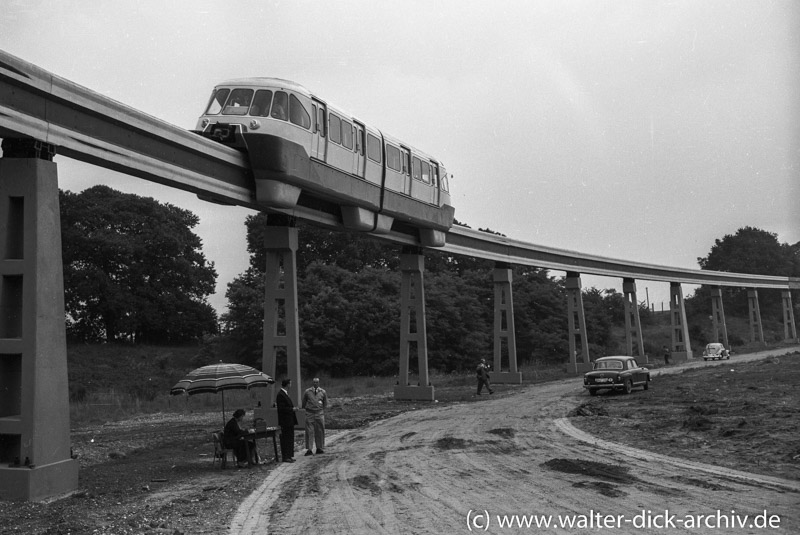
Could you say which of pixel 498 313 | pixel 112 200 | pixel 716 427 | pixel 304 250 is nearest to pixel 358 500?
pixel 716 427

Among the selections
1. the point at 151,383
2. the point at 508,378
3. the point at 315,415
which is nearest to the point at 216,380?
the point at 315,415

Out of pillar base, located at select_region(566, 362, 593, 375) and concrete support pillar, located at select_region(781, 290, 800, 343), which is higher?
concrete support pillar, located at select_region(781, 290, 800, 343)

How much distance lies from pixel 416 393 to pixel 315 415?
17.1 metres

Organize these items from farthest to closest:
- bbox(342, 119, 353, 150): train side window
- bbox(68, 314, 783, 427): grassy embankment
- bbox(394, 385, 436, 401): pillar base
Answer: bbox(68, 314, 783, 427): grassy embankment < bbox(394, 385, 436, 401): pillar base < bbox(342, 119, 353, 150): train side window

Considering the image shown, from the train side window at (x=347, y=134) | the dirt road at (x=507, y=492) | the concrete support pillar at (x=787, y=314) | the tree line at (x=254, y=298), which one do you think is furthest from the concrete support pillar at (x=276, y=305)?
the concrete support pillar at (x=787, y=314)

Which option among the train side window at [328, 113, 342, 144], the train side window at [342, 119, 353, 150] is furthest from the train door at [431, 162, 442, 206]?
the train side window at [328, 113, 342, 144]

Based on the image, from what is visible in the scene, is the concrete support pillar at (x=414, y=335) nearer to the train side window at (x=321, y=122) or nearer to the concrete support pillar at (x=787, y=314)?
the train side window at (x=321, y=122)

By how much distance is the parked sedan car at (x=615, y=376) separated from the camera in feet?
108

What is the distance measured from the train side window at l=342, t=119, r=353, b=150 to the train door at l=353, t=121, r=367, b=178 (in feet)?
1.11

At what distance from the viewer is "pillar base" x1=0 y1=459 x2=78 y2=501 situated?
41.5 feet

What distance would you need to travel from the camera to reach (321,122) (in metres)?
23.6

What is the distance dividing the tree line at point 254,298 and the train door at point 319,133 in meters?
36.5

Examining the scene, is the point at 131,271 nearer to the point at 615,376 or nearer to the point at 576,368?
the point at 576,368

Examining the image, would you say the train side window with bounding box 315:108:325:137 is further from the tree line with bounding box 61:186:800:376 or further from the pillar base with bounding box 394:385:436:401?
the tree line with bounding box 61:186:800:376
